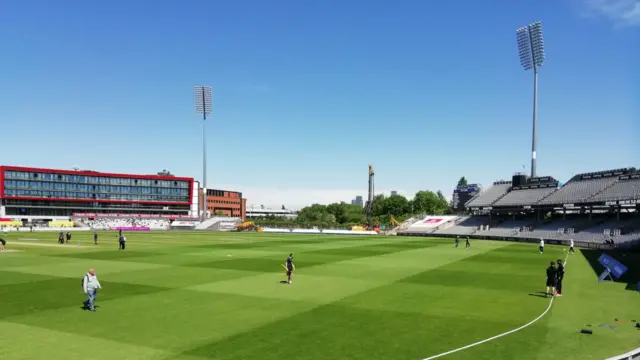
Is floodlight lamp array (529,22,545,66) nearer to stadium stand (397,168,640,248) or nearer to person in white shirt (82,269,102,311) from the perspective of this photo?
stadium stand (397,168,640,248)

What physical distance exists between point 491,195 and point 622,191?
32668 millimetres

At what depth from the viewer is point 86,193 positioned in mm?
159500

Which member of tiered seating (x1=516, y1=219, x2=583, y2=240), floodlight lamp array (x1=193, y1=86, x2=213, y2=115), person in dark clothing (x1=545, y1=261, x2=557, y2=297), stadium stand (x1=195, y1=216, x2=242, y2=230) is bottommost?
stadium stand (x1=195, y1=216, x2=242, y2=230)

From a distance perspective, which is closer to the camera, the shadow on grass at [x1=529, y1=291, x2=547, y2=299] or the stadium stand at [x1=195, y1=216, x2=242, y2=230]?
the shadow on grass at [x1=529, y1=291, x2=547, y2=299]

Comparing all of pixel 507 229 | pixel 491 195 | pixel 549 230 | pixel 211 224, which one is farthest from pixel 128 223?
pixel 549 230

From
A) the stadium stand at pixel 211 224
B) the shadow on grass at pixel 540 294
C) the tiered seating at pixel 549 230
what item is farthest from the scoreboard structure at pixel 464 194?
the shadow on grass at pixel 540 294

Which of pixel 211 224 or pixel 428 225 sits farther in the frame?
pixel 211 224

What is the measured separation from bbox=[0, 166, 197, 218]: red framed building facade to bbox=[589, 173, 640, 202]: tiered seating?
137 m

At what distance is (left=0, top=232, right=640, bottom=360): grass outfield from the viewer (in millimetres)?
14531

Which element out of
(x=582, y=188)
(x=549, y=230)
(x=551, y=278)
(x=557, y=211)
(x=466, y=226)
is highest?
(x=582, y=188)

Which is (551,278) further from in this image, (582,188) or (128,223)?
(128,223)

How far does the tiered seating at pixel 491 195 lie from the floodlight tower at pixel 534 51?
1214cm

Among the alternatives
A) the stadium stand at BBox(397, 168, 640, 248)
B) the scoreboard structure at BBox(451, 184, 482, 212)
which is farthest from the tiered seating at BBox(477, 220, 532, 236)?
the scoreboard structure at BBox(451, 184, 482, 212)

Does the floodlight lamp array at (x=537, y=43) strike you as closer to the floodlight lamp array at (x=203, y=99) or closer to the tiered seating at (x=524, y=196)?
the tiered seating at (x=524, y=196)
